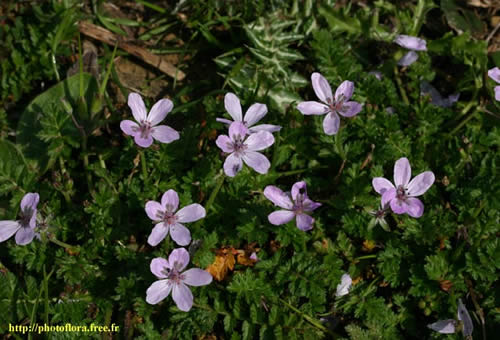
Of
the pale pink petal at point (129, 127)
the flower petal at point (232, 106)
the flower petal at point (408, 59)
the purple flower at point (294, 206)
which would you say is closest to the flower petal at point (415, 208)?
the purple flower at point (294, 206)

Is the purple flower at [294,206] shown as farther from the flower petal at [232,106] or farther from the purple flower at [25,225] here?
the purple flower at [25,225]

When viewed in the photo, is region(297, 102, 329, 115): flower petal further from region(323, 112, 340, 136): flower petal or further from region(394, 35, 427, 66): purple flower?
region(394, 35, 427, 66): purple flower

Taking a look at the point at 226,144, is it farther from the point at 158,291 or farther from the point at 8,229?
the point at 8,229

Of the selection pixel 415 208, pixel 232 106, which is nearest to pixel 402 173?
pixel 415 208

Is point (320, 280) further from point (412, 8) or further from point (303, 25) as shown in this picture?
point (412, 8)

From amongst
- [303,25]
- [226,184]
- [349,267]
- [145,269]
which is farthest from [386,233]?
[303,25]

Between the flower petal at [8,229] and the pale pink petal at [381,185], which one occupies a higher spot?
the pale pink petal at [381,185]

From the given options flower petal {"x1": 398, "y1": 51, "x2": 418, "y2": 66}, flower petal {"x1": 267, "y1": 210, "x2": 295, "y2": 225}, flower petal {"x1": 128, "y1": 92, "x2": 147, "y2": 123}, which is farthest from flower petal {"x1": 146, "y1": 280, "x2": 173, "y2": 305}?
flower petal {"x1": 398, "y1": 51, "x2": 418, "y2": 66}

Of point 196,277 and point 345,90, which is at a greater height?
point 345,90
